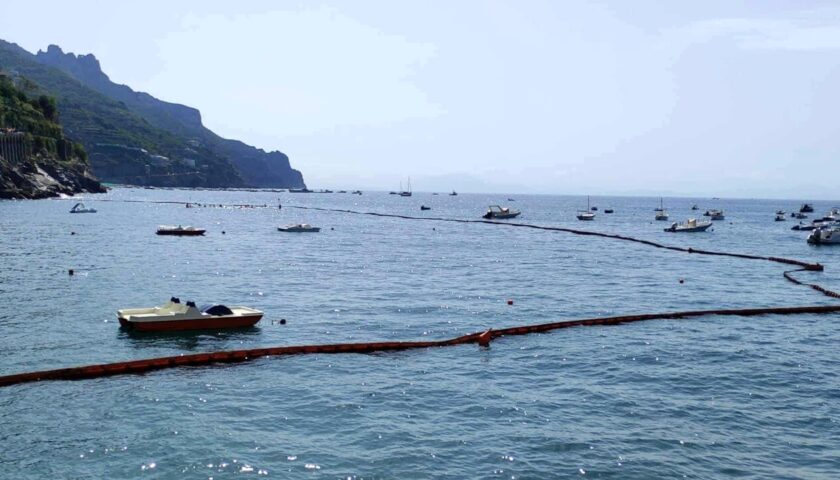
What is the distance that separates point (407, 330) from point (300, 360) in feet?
35.3

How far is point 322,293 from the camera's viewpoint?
214ft

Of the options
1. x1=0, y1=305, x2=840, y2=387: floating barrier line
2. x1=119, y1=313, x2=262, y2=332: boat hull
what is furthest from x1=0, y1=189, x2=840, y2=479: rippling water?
x1=0, y1=305, x2=840, y2=387: floating barrier line

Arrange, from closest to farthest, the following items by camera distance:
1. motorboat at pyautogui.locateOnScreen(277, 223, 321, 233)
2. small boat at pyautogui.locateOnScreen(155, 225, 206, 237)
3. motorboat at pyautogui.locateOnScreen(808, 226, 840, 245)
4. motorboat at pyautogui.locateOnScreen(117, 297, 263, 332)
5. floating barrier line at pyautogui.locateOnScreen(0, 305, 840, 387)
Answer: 1. floating barrier line at pyautogui.locateOnScreen(0, 305, 840, 387)
2. motorboat at pyautogui.locateOnScreen(117, 297, 263, 332)
3. small boat at pyautogui.locateOnScreen(155, 225, 206, 237)
4. motorboat at pyautogui.locateOnScreen(808, 226, 840, 245)
5. motorboat at pyautogui.locateOnScreen(277, 223, 321, 233)

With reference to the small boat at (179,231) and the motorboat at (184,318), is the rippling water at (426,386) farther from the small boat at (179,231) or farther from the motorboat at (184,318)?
the small boat at (179,231)

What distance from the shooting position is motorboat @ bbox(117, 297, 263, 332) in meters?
46.6

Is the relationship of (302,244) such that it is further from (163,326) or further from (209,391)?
(209,391)

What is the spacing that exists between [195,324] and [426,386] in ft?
65.7

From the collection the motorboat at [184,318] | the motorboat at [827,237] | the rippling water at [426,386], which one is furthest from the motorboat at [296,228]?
the motorboat at [827,237]

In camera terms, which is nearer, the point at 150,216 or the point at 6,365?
the point at 6,365

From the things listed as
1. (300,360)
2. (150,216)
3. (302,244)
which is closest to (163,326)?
(300,360)

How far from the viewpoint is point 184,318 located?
47.6 meters

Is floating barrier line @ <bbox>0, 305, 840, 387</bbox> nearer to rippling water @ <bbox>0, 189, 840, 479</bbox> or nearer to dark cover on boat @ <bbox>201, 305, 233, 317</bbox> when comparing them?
rippling water @ <bbox>0, 189, 840, 479</bbox>

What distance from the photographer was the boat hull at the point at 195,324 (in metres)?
46.6

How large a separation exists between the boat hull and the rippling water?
0.89 metres
